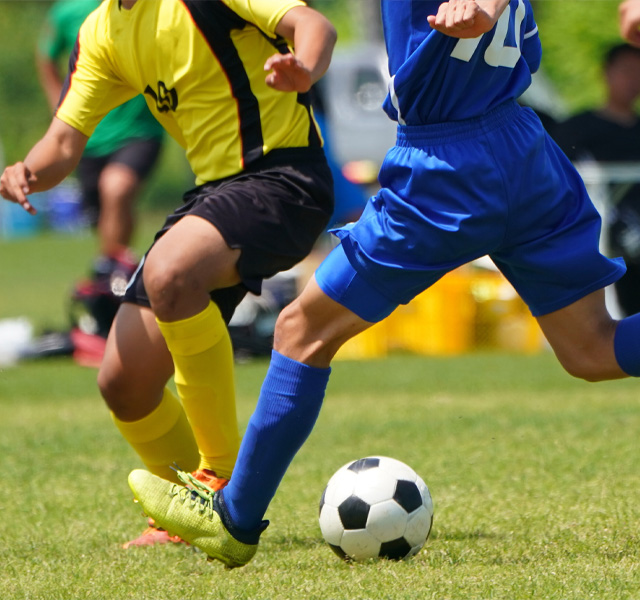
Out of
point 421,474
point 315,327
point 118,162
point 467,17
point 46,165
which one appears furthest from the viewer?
point 118,162

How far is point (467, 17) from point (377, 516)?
1.44m

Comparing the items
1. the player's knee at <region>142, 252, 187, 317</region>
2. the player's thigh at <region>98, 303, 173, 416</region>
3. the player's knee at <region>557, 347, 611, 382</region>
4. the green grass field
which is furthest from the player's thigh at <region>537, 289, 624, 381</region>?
the player's thigh at <region>98, 303, 173, 416</region>

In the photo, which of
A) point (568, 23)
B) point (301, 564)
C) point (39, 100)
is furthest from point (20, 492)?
point (39, 100)

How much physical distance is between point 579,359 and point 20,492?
2.43 meters

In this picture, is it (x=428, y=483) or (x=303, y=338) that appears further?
(x=428, y=483)

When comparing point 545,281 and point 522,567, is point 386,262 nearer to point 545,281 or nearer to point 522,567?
point 545,281

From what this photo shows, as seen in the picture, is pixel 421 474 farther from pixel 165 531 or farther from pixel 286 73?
pixel 286 73

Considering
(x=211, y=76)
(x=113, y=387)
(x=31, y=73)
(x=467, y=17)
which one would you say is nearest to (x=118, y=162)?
(x=211, y=76)

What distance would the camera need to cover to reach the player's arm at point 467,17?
282 centimetres

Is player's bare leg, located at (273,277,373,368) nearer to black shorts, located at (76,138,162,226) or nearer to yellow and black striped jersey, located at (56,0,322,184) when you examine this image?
yellow and black striped jersey, located at (56,0,322,184)

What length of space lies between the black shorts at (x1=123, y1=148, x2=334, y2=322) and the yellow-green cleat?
2.15 ft

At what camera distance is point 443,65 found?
3.06 meters

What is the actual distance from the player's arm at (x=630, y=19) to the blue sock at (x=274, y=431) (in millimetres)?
1338

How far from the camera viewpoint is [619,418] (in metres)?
5.89
